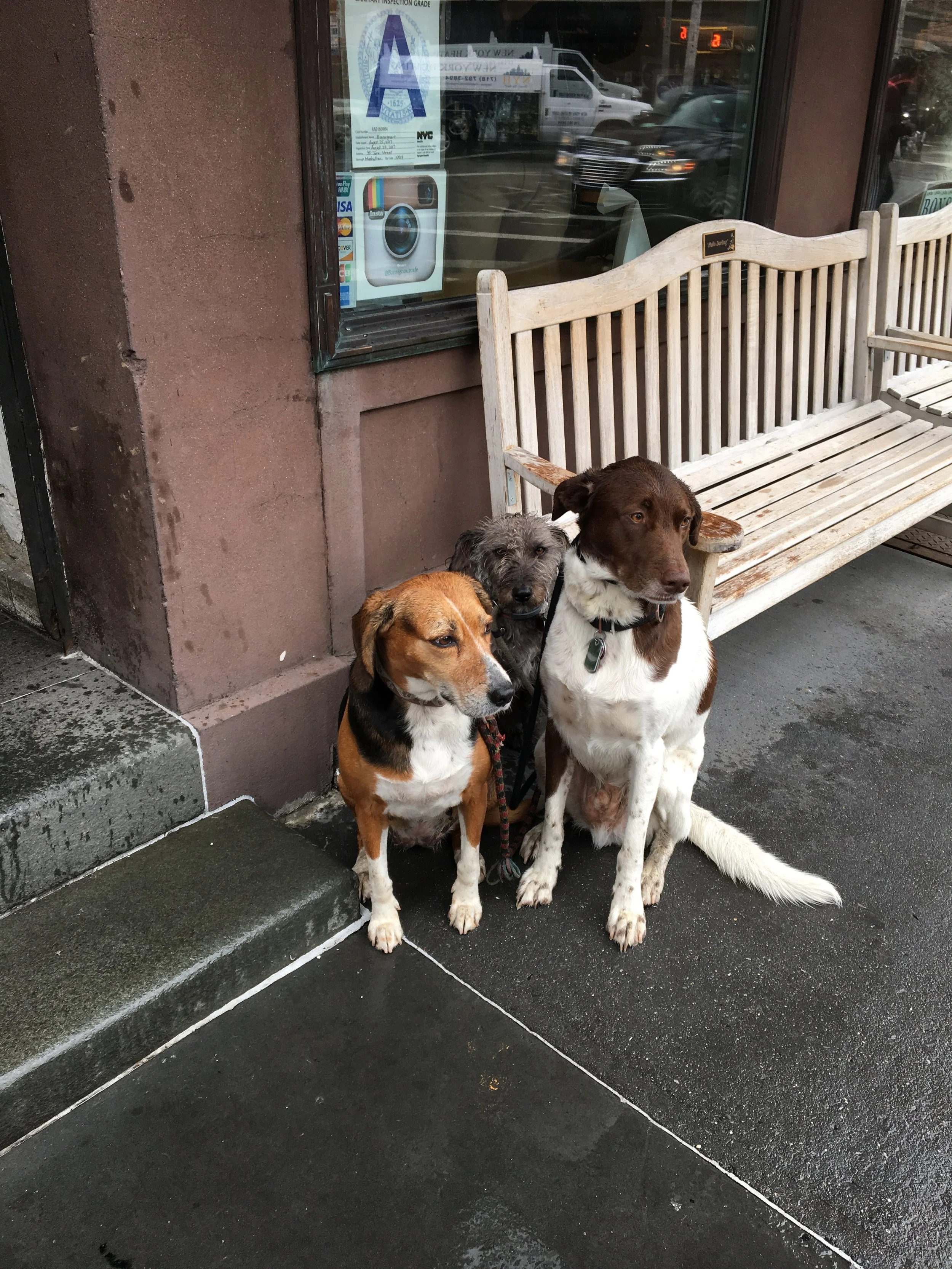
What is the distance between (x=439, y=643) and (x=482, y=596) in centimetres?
23

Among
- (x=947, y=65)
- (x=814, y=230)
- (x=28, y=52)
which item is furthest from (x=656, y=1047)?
(x=947, y=65)

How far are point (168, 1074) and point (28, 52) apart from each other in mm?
2443

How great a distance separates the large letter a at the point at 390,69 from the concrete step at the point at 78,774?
195cm

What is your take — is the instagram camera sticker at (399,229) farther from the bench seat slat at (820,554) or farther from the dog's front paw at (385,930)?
the dog's front paw at (385,930)

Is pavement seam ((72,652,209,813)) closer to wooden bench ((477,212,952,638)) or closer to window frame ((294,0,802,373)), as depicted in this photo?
window frame ((294,0,802,373))

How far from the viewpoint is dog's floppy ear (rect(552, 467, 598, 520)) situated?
2.46 m

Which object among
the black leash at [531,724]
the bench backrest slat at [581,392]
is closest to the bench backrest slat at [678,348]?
the bench backrest slat at [581,392]

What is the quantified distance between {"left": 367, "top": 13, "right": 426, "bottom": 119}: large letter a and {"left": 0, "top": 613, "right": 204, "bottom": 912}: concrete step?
1.95 m

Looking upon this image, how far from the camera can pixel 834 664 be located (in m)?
4.29

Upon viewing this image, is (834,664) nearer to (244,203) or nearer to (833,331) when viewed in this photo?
(833,331)

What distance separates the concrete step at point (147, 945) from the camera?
87.4 inches

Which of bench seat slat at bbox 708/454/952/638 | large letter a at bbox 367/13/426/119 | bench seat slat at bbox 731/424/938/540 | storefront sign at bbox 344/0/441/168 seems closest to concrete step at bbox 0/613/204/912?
bench seat slat at bbox 708/454/952/638

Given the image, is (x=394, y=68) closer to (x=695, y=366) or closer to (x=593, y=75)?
(x=593, y=75)

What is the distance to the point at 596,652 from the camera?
2.54m
